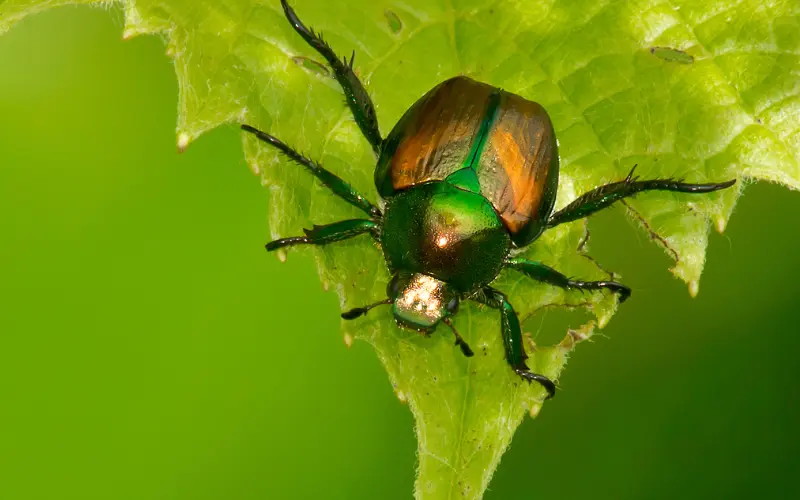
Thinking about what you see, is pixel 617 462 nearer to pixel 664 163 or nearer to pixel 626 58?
pixel 664 163

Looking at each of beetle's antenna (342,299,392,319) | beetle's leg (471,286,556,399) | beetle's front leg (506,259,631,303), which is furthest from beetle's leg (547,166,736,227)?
beetle's antenna (342,299,392,319)

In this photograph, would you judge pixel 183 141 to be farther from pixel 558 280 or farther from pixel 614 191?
pixel 614 191

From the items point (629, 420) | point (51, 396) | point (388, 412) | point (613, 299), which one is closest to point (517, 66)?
point (613, 299)

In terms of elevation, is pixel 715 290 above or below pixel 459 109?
below

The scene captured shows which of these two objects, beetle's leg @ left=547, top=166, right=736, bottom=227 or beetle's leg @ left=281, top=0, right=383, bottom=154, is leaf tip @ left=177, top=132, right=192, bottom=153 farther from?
beetle's leg @ left=547, top=166, right=736, bottom=227

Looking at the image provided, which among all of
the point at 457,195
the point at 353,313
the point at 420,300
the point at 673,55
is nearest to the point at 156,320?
the point at 353,313

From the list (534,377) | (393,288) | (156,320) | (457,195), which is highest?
(457,195)
